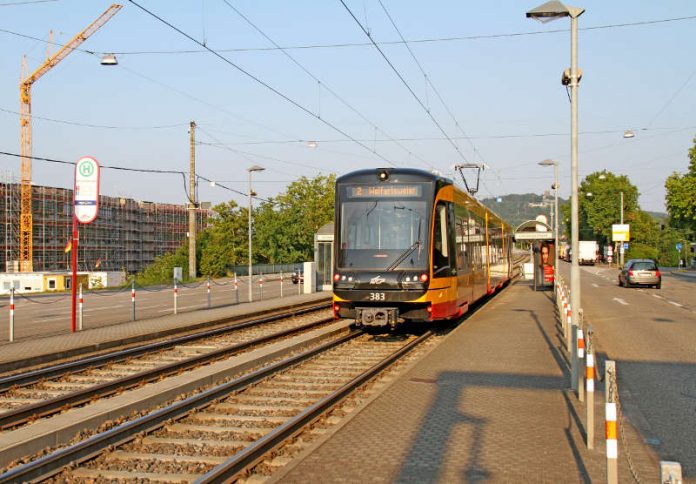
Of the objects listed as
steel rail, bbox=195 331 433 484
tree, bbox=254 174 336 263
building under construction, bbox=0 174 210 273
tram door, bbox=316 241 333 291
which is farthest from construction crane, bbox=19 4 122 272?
steel rail, bbox=195 331 433 484

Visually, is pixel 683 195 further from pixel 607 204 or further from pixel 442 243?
pixel 607 204

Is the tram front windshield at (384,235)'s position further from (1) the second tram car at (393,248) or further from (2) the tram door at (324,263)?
(2) the tram door at (324,263)

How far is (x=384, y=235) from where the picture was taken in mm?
15344

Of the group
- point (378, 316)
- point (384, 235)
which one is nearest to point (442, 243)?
point (384, 235)

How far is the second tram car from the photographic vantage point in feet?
49.0

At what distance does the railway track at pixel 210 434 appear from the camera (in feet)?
21.1

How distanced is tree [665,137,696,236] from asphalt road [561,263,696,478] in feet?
102

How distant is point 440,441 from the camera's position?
23.8ft

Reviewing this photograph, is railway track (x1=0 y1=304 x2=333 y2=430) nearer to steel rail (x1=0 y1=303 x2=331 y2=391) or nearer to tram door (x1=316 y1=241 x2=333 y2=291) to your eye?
steel rail (x1=0 y1=303 x2=331 y2=391)

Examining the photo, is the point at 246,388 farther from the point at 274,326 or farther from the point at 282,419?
the point at 274,326

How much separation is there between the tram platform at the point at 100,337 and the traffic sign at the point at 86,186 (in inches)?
112

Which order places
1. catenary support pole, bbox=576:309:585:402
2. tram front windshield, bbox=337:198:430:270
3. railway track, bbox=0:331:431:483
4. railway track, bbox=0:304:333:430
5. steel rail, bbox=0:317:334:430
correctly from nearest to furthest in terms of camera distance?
railway track, bbox=0:331:431:483
steel rail, bbox=0:317:334:430
catenary support pole, bbox=576:309:585:402
railway track, bbox=0:304:333:430
tram front windshield, bbox=337:198:430:270

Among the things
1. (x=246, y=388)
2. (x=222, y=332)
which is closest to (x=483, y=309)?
(x=222, y=332)

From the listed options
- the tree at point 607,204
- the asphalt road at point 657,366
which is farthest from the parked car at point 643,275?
the tree at point 607,204
